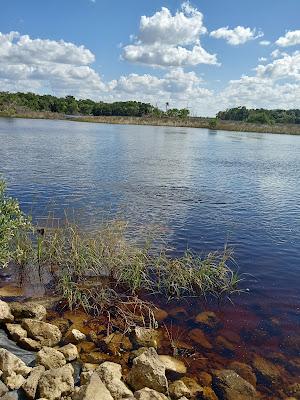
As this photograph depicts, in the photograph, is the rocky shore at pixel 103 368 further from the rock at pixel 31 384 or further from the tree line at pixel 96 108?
the tree line at pixel 96 108

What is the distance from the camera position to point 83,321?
1142 centimetres

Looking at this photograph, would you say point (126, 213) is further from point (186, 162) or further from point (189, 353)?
point (186, 162)

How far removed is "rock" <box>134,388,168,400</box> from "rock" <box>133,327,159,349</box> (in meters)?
2.57

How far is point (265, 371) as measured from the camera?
1016 cm

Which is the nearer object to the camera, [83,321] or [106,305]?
[83,321]

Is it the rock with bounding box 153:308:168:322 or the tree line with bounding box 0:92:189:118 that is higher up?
the tree line with bounding box 0:92:189:118

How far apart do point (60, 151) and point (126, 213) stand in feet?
97.1

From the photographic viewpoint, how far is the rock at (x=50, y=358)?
8672 millimetres

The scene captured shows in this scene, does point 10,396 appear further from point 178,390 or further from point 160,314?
point 160,314

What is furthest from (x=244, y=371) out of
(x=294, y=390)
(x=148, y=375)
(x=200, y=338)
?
(x=148, y=375)

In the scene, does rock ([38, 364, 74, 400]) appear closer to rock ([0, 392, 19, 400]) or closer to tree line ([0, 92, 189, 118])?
rock ([0, 392, 19, 400])

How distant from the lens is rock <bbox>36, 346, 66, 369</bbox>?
8.67 metres

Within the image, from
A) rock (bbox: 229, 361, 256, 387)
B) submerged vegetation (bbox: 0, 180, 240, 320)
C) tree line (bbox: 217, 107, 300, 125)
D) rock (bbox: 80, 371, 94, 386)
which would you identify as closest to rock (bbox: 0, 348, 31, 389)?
rock (bbox: 80, 371, 94, 386)

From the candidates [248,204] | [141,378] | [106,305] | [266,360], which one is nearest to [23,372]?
[141,378]
